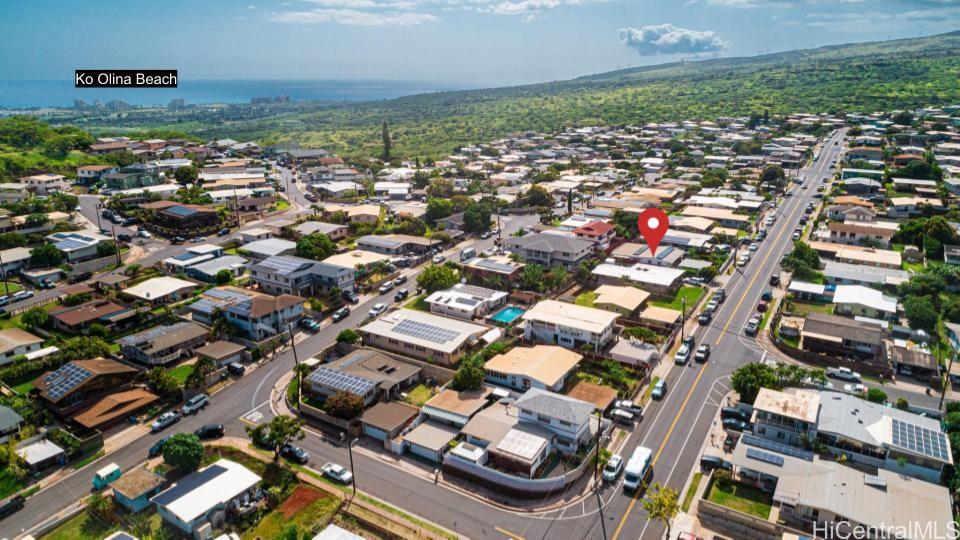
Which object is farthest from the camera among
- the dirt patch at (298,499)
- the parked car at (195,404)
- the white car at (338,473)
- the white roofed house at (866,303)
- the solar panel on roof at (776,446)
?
the white roofed house at (866,303)

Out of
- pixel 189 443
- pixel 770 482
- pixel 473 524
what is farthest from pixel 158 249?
pixel 770 482

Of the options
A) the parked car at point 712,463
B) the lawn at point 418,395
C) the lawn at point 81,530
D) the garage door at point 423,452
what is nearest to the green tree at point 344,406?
the lawn at point 418,395

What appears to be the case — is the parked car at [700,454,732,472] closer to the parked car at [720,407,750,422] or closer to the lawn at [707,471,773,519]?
the lawn at [707,471,773,519]

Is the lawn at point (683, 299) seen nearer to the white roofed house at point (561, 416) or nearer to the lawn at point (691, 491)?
the white roofed house at point (561, 416)

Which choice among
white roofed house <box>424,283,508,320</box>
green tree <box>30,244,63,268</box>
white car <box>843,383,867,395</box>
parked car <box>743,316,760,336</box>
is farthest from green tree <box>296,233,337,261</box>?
white car <box>843,383,867,395</box>

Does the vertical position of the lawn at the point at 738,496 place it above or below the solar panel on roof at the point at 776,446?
below
